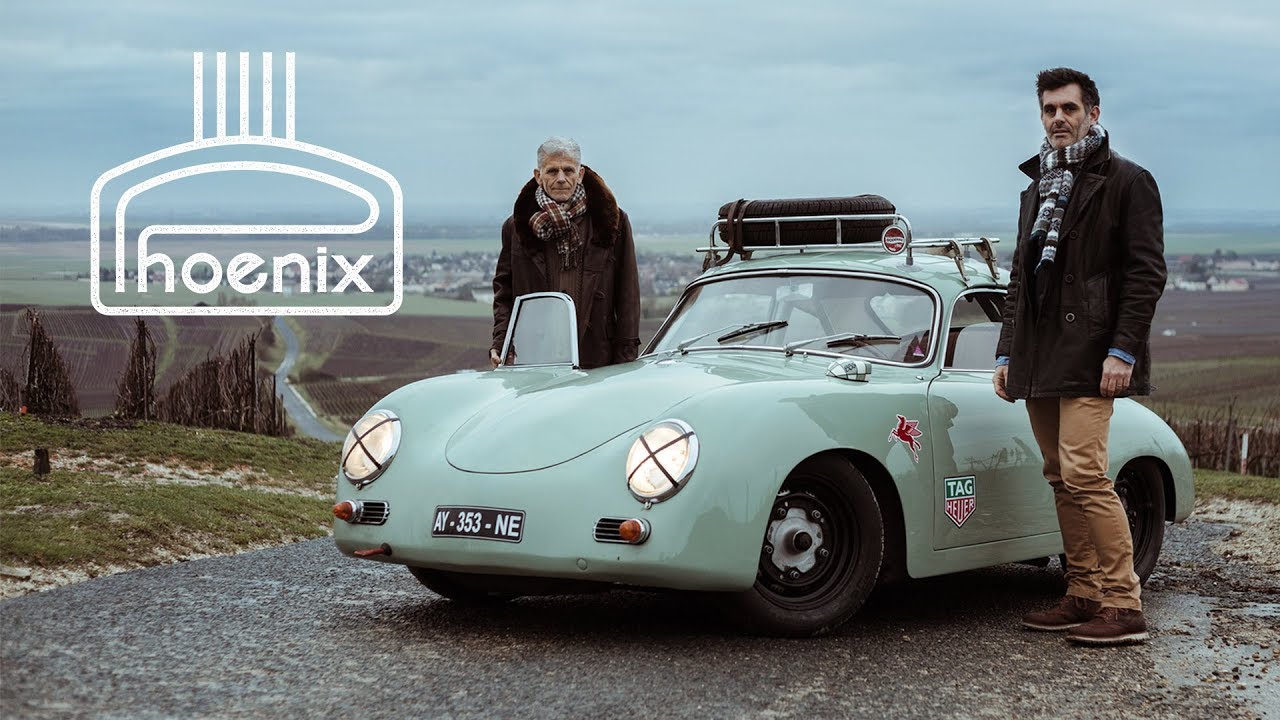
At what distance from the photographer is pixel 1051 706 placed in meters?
5.38

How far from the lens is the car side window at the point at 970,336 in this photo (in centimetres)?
750

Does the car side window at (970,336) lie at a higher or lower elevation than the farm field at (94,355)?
higher

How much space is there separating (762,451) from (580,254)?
8.37 feet

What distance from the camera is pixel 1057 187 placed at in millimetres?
6809

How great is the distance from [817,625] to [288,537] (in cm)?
511

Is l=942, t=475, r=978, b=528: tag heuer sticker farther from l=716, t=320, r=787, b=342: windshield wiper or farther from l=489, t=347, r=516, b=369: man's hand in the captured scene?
l=489, t=347, r=516, b=369: man's hand

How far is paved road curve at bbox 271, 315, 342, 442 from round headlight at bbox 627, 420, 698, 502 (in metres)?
24.4

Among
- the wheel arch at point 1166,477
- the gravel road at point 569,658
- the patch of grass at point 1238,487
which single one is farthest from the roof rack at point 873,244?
the patch of grass at point 1238,487

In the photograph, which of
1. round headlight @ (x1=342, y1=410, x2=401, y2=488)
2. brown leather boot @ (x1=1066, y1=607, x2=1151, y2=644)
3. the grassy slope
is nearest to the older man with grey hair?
round headlight @ (x1=342, y1=410, x2=401, y2=488)

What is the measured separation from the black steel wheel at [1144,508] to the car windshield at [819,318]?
1.60 metres

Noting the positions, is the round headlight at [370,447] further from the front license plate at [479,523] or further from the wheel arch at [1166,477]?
the wheel arch at [1166,477]

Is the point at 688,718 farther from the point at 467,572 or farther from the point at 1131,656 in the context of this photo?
the point at 1131,656

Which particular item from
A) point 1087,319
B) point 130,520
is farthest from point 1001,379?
point 130,520

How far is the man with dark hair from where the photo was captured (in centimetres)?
664
